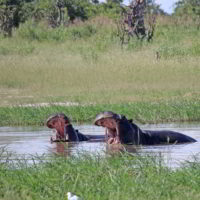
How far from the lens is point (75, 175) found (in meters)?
6.36

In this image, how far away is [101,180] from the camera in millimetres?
6117

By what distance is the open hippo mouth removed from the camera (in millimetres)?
9344

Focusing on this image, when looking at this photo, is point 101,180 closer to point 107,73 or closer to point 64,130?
point 64,130

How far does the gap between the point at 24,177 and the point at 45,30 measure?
21.4 m

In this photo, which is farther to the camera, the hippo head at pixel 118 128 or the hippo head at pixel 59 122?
Answer: the hippo head at pixel 59 122

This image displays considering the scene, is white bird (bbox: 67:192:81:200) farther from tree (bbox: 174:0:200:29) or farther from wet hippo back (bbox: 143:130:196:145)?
tree (bbox: 174:0:200:29)

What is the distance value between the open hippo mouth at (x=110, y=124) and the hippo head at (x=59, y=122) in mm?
567

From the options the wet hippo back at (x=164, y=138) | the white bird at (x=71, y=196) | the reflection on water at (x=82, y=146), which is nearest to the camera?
the white bird at (x=71, y=196)

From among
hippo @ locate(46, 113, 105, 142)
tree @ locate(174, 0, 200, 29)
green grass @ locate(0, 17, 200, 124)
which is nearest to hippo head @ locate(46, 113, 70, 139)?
hippo @ locate(46, 113, 105, 142)

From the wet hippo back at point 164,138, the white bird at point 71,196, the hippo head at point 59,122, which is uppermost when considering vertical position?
the hippo head at point 59,122

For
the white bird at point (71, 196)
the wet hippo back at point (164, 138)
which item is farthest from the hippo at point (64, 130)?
the white bird at point (71, 196)

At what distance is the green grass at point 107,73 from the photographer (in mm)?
15521

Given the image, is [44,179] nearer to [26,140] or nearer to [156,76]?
[26,140]

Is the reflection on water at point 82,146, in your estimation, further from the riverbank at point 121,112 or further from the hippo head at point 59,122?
the riverbank at point 121,112
